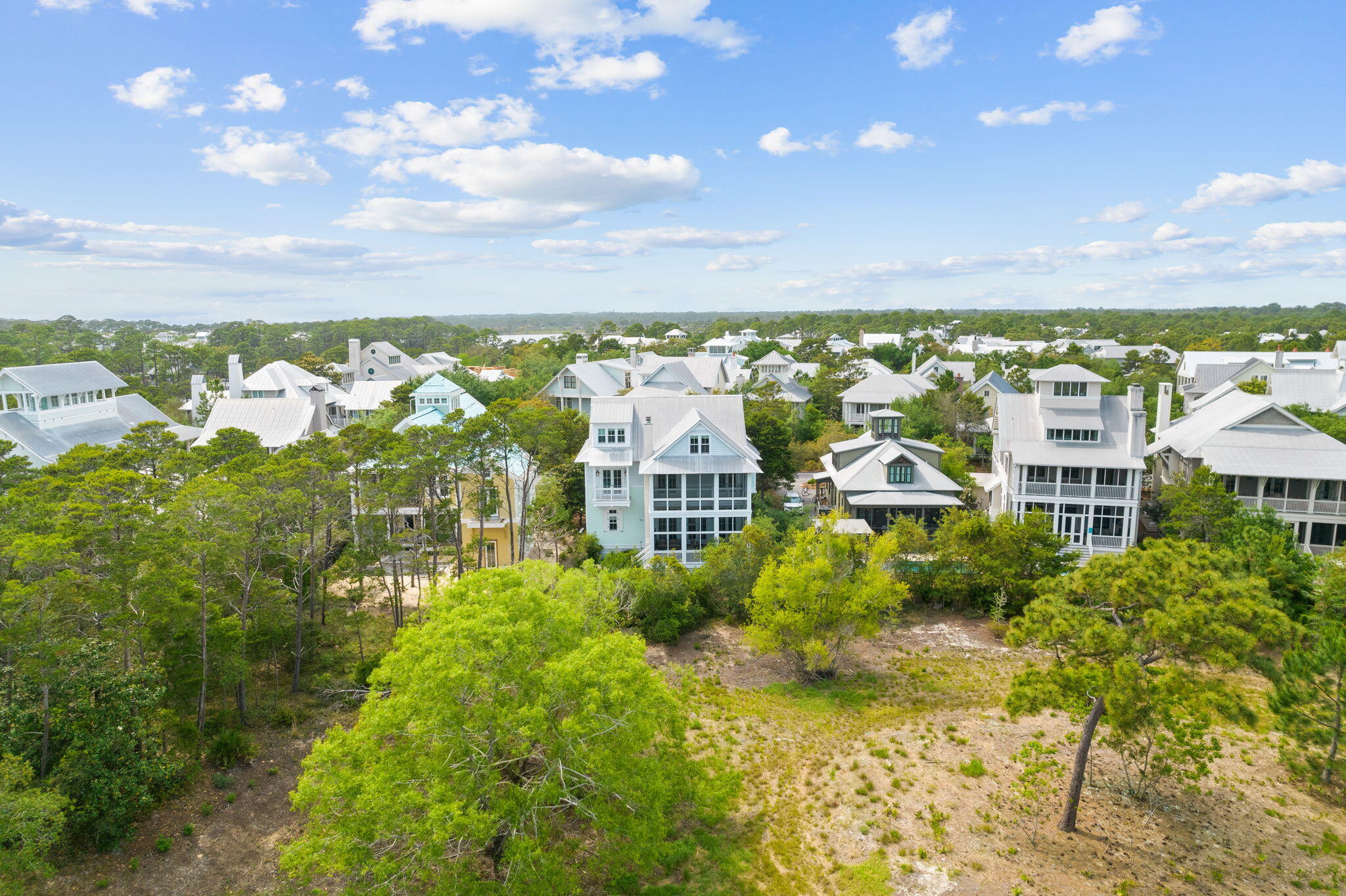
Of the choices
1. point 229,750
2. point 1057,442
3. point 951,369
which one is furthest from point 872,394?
point 229,750

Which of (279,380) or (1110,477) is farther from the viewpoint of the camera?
(279,380)

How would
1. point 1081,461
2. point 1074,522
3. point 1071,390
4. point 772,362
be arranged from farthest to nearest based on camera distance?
1. point 772,362
2. point 1071,390
3. point 1074,522
4. point 1081,461

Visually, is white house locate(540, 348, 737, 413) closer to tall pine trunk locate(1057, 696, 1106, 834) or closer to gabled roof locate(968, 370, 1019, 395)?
gabled roof locate(968, 370, 1019, 395)

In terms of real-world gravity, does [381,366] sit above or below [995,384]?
above

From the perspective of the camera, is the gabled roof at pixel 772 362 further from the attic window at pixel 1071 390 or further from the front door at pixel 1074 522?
the front door at pixel 1074 522

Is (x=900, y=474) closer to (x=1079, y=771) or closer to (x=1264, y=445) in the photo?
(x=1264, y=445)

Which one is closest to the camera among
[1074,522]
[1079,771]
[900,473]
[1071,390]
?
[1079,771]

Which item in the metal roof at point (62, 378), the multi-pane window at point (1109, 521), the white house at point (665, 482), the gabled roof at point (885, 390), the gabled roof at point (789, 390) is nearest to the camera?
the white house at point (665, 482)

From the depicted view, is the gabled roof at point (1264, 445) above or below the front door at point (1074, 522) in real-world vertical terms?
above

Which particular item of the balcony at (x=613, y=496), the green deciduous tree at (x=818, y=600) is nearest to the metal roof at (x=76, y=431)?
the balcony at (x=613, y=496)
